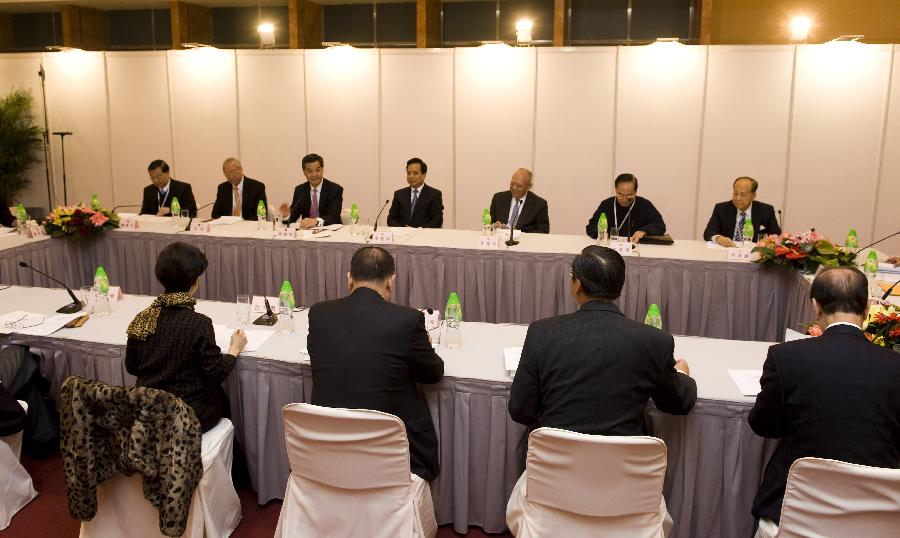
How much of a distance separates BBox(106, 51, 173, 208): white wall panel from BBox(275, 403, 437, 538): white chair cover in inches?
292

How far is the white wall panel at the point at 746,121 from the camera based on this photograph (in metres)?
7.29

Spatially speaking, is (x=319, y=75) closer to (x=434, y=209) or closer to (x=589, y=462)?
(x=434, y=209)

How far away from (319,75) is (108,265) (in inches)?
132

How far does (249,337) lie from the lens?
3.35 meters

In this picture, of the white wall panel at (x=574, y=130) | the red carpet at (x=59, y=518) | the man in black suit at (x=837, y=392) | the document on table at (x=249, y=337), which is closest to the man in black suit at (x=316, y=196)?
the white wall panel at (x=574, y=130)

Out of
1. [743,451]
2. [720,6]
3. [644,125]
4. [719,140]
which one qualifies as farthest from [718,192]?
[743,451]

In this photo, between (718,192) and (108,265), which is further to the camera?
(718,192)

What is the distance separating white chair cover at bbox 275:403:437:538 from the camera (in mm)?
2289

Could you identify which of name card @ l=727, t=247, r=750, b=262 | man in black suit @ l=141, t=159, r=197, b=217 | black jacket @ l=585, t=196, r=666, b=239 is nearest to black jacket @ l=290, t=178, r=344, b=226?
man in black suit @ l=141, t=159, r=197, b=217

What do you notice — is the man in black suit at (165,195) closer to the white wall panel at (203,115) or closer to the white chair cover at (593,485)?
the white wall panel at (203,115)

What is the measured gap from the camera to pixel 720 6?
26.8ft

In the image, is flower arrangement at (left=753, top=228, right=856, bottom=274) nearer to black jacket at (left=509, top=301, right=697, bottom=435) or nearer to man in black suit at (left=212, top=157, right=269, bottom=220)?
black jacket at (left=509, top=301, right=697, bottom=435)

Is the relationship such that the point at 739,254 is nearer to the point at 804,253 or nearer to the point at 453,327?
the point at 804,253

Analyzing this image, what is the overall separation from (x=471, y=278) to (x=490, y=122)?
309 cm
